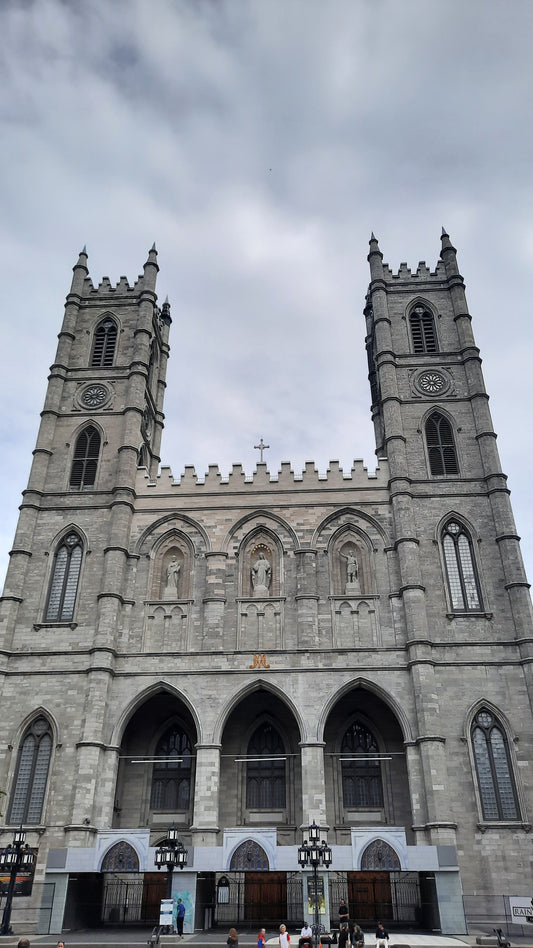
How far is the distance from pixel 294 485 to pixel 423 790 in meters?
13.4

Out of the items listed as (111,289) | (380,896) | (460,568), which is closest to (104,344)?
(111,289)

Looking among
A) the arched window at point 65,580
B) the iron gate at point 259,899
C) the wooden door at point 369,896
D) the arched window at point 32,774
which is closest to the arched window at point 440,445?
the arched window at point 65,580

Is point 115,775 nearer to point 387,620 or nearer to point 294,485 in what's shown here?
point 387,620

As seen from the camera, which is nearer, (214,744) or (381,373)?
(214,744)

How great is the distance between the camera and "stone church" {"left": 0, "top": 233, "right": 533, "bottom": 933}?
24.3 metres

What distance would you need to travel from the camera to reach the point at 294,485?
32312 millimetres

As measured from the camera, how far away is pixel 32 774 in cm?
2639

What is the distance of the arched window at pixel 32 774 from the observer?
2569 centimetres

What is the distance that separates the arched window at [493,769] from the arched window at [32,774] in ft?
51.3

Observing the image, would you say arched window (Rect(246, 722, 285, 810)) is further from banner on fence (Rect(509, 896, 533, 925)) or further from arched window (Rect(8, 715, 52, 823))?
banner on fence (Rect(509, 896, 533, 925))

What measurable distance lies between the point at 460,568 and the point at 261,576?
324 inches

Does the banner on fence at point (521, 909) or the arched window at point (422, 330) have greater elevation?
the arched window at point (422, 330)

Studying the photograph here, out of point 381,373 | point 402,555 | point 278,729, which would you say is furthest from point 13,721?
point 381,373

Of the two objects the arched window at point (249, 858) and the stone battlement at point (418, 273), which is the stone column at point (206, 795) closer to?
the arched window at point (249, 858)
